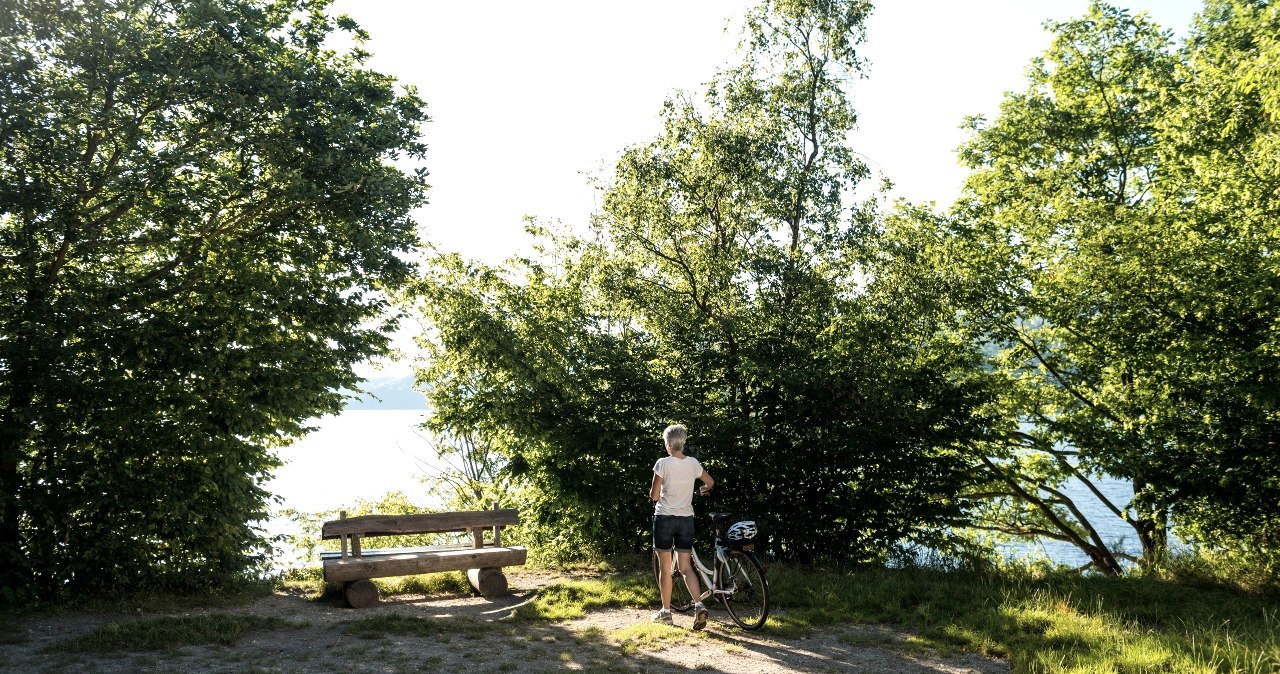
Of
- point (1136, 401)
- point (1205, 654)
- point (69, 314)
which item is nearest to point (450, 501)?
point (69, 314)

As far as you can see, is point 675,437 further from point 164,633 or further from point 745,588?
point 164,633

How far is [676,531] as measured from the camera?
8273 millimetres

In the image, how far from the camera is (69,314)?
9.37m

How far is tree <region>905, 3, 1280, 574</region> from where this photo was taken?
11.9 m

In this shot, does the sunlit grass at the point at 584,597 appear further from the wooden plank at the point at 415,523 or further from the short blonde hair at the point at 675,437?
the short blonde hair at the point at 675,437

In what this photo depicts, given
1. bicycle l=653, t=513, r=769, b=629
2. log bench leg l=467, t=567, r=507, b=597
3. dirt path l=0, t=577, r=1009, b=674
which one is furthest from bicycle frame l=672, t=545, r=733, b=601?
log bench leg l=467, t=567, r=507, b=597

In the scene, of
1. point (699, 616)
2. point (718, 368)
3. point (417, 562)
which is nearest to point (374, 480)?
point (718, 368)

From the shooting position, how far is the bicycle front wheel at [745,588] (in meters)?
8.05

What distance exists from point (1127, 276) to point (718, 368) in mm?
6042

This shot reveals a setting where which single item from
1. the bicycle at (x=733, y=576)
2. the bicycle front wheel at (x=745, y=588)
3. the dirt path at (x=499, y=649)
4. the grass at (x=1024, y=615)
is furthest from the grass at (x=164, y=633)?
the bicycle front wheel at (x=745, y=588)

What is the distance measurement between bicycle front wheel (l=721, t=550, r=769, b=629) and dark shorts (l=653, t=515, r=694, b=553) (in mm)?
464

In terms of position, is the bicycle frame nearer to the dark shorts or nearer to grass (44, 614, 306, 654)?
the dark shorts

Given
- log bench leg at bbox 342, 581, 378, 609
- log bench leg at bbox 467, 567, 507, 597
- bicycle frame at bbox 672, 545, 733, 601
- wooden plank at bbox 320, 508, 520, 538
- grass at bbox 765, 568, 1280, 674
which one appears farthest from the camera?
log bench leg at bbox 467, 567, 507, 597

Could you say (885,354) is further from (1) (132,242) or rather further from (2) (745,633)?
(1) (132,242)
